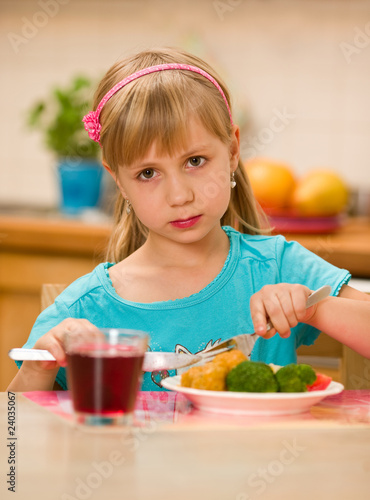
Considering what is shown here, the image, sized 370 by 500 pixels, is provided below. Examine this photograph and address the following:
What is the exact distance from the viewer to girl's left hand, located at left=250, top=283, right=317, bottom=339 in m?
1.03

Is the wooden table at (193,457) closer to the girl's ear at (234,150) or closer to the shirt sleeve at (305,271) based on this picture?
the shirt sleeve at (305,271)

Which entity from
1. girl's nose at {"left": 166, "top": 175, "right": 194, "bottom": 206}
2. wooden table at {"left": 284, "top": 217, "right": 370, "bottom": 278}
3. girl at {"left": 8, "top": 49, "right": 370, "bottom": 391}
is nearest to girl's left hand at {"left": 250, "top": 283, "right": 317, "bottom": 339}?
girl at {"left": 8, "top": 49, "right": 370, "bottom": 391}

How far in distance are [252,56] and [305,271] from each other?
1.83 m

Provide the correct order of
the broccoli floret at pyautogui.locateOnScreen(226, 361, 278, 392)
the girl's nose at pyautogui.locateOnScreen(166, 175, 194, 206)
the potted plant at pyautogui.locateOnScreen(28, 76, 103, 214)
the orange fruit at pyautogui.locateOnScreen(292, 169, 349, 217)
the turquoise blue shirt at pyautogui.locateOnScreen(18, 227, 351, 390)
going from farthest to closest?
the potted plant at pyautogui.locateOnScreen(28, 76, 103, 214) → the orange fruit at pyautogui.locateOnScreen(292, 169, 349, 217) → the turquoise blue shirt at pyautogui.locateOnScreen(18, 227, 351, 390) → the girl's nose at pyautogui.locateOnScreen(166, 175, 194, 206) → the broccoli floret at pyautogui.locateOnScreen(226, 361, 278, 392)

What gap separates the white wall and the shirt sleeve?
155cm

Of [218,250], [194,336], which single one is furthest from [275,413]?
[218,250]

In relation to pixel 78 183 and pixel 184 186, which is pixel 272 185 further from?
pixel 184 186

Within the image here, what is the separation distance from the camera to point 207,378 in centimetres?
88

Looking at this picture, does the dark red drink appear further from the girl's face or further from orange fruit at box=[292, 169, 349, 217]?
orange fruit at box=[292, 169, 349, 217]

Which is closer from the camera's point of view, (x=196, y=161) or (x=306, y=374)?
(x=306, y=374)

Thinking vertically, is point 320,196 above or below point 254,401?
above

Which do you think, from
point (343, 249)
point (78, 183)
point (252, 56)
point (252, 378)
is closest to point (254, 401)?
point (252, 378)

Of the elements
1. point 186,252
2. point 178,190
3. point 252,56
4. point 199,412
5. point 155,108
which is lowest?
point 199,412

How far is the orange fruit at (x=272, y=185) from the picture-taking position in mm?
2373
